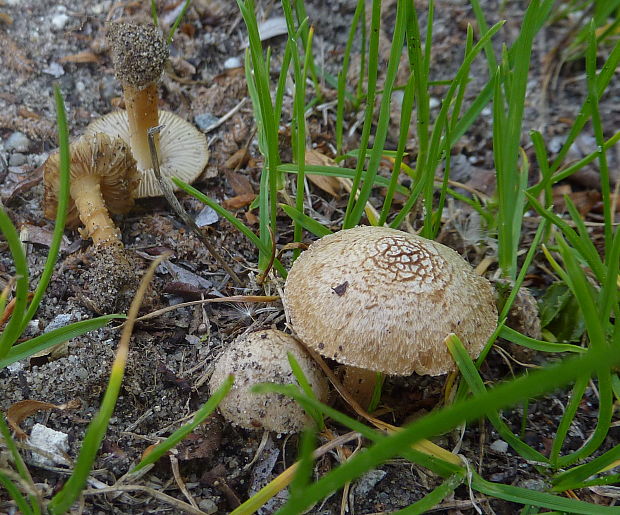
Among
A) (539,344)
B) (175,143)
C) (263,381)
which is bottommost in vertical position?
(539,344)

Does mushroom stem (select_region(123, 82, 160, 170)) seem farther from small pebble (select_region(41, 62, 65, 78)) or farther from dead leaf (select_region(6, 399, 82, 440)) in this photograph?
dead leaf (select_region(6, 399, 82, 440))

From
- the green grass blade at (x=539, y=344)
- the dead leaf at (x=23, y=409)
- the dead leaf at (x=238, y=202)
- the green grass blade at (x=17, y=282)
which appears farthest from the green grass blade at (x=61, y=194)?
A: the green grass blade at (x=539, y=344)

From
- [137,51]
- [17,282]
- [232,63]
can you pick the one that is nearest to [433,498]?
[17,282]

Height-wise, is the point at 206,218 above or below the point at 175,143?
below

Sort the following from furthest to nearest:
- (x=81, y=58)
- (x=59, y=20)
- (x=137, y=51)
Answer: (x=59, y=20) → (x=81, y=58) → (x=137, y=51)

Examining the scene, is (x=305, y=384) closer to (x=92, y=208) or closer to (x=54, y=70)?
(x=92, y=208)

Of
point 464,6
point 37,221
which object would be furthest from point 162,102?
point 464,6
